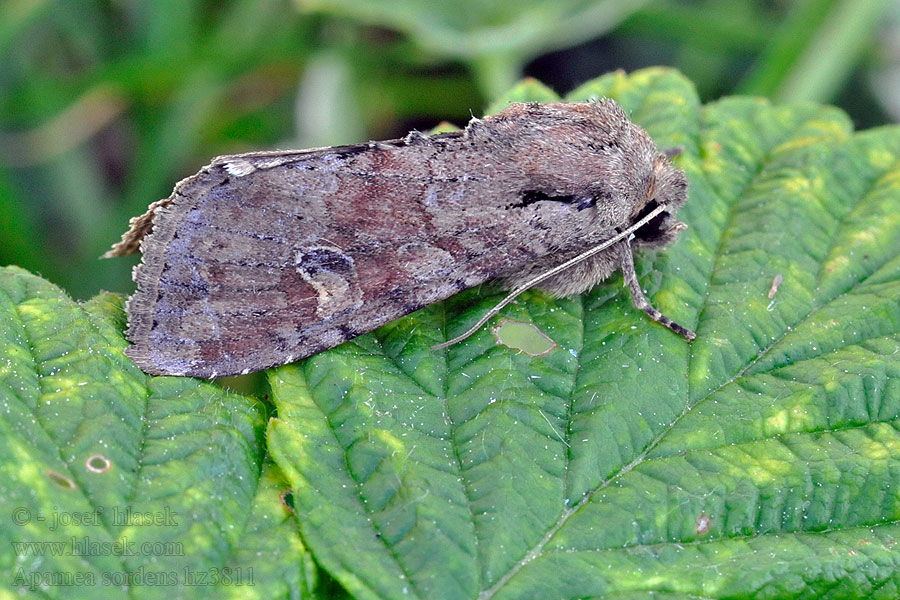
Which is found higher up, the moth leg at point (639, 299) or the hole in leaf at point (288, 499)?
the moth leg at point (639, 299)

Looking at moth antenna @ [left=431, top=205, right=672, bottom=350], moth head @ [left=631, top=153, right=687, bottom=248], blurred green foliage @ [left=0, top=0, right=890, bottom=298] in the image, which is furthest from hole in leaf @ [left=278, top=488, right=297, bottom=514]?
blurred green foliage @ [left=0, top=0, right=890, bottom=298]

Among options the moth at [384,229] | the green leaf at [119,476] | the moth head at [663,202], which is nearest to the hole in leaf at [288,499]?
the green leaf at [119,476]

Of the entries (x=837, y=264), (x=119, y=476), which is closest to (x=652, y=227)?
(x=837, y=264)

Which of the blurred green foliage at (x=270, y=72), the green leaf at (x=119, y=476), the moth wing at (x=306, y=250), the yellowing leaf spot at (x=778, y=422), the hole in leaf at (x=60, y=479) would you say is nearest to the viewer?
the green leaf at (x=119, y=476)

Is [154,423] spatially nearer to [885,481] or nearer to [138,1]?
[885,481]

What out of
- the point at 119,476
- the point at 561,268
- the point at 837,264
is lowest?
the point at 119,476

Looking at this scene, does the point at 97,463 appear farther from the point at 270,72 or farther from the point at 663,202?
the point at 270,72

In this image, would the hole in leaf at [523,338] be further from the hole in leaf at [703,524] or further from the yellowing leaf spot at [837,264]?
the yellowing leaf spot at [837,264]
